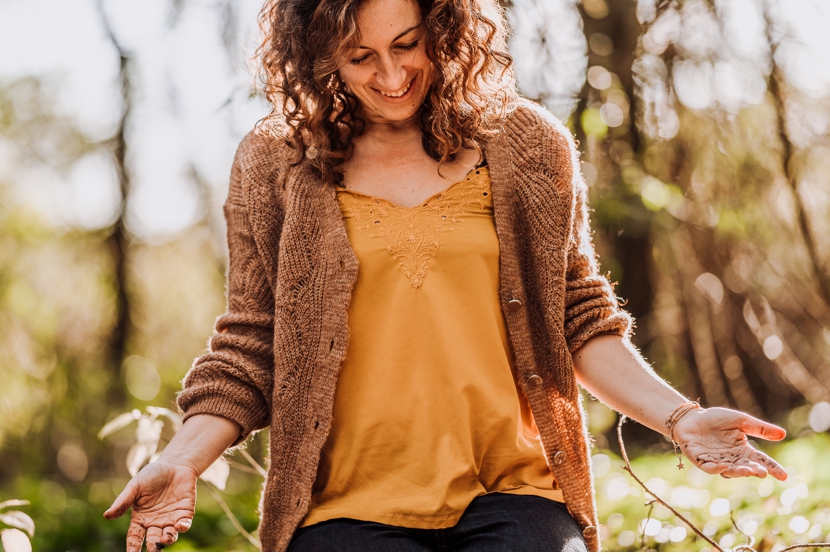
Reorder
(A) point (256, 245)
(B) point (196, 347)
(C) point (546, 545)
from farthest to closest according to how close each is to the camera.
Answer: (B) point (196, 347) < (A) point (256, 245) < (C) point (546, 545)

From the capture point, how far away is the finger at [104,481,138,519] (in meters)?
1.37

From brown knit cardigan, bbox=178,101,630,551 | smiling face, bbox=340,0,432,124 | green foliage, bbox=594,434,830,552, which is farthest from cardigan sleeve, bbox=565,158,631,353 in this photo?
green foliage, bbox=594,434,830,552

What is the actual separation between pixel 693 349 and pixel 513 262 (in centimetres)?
307

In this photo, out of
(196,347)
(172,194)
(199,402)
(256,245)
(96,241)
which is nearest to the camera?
(199,402)

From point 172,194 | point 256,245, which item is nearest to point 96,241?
point 172,194

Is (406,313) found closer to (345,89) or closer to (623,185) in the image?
(345,89)

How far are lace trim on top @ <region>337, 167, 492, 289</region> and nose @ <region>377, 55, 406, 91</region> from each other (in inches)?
9.7

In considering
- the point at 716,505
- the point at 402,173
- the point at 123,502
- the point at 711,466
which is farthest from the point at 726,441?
the point at 716,505

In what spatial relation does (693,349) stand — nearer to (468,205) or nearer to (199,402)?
(468,205)

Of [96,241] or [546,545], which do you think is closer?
[546,545]

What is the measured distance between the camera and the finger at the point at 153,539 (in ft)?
4.58

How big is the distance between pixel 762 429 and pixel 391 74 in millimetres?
1016

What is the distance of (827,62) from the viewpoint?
346cm

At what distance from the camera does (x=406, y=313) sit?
161cm
